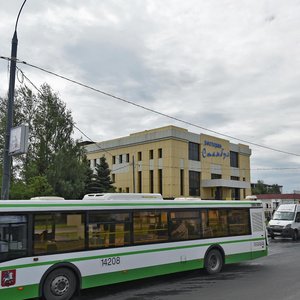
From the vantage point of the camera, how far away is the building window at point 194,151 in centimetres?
6619

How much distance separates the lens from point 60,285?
884 cm

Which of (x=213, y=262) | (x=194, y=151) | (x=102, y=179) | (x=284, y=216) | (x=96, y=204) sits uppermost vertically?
(x=194, y=151)

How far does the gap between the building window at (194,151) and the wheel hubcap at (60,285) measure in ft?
189

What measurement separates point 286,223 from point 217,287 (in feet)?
59.6

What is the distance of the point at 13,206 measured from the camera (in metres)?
8.27

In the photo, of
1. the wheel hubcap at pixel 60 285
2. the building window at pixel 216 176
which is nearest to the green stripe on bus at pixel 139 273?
the wheel hubcap at pixel 60 285

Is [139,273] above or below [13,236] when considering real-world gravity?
below

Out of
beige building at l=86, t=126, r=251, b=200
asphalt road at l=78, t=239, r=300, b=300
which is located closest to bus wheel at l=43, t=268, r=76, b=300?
asphalt road at l=78, t=239, r=300, b=300

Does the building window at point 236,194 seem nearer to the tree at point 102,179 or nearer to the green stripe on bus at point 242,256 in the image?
the tree at point 102,179

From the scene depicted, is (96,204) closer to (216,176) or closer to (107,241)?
(107,241)

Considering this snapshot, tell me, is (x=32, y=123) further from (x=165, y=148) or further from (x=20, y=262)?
(x=20, y=262)

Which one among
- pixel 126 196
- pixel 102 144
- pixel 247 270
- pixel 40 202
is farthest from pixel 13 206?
pixel 102 144

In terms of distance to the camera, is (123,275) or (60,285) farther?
(123,275)

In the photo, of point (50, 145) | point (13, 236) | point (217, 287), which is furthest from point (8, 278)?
point (50, 145)
